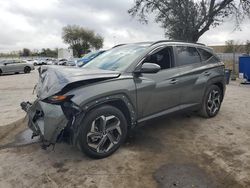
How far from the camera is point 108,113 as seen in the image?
3572 millimetres

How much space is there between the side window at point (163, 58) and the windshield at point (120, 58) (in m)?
0.23

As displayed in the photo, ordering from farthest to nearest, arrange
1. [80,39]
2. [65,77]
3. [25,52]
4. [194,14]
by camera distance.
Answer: [25,52] < [80,39] < [194,14] < [65,77]

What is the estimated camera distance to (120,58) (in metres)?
4.41

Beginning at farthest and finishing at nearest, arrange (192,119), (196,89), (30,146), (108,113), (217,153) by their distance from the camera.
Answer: (192,119), (196,89), (30,146), (217,153), (108,113)

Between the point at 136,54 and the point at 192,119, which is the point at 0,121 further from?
the point at 192,119

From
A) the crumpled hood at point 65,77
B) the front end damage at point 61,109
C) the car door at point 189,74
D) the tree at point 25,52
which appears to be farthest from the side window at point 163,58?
the tree at point 25,52

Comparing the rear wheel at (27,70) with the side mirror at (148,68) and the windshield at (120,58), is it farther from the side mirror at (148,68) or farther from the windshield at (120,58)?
the side mirror at (148,68)

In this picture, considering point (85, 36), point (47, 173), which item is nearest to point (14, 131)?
point (47, 173)

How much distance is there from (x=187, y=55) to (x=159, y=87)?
123cm

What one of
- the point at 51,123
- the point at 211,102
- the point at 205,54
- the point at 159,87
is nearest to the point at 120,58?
Answer: the point at 159,87

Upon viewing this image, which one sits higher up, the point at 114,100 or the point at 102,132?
the point at 114,100

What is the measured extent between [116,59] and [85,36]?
5803 centimetres

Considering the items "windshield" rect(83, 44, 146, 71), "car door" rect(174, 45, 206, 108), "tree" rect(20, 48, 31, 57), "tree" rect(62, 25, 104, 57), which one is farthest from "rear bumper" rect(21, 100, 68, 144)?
"tree" rect(20, 48, 31, 57)

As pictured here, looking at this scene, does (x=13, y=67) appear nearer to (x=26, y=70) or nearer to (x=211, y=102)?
(x=26, y=70)
